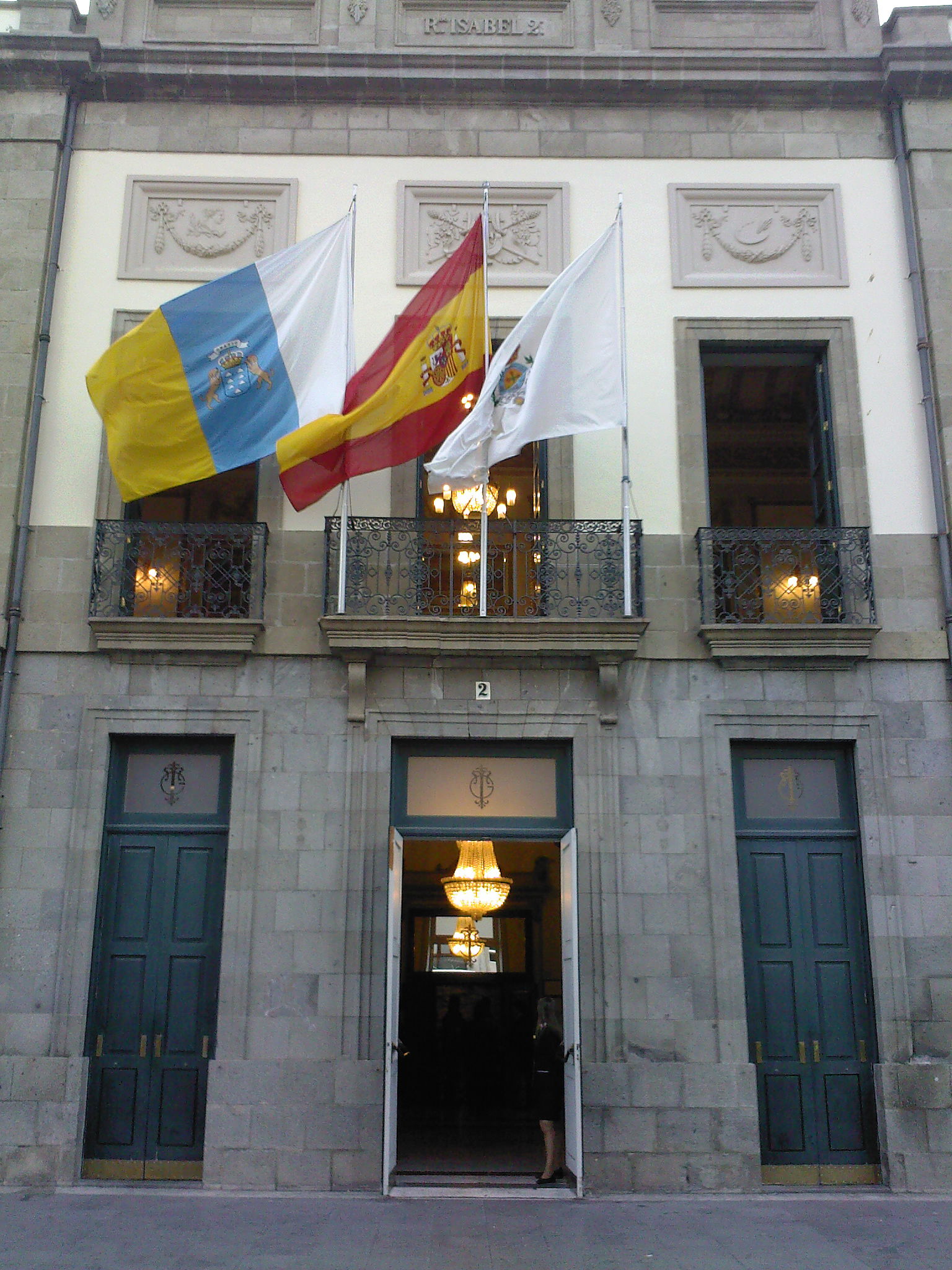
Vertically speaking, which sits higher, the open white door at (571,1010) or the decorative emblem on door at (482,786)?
the decorative emblem on door at (482,786)

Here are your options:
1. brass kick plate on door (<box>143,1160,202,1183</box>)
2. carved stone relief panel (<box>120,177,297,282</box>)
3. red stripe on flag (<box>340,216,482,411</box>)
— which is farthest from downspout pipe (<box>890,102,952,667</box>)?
brass kick plate on door (<box>143,1160,202,1183</box>)

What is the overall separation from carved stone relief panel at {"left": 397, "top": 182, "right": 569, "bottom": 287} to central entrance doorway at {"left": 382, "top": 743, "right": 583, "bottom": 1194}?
4.91 meters

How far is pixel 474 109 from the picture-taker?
38.6ft

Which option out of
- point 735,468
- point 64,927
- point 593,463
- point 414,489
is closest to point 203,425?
point 414,489

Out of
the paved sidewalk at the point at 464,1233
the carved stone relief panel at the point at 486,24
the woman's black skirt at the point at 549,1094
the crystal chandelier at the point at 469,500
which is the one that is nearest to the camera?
the paved sidewalk at the point at 464,1233

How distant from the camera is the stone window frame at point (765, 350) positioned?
10.8 metres

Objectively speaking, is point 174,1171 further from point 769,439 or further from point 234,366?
point 769,439

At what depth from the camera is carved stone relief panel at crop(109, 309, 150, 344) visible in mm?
11117

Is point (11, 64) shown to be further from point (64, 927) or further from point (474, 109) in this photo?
point (64, 927)

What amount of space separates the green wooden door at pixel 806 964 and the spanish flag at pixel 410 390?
4316 mm

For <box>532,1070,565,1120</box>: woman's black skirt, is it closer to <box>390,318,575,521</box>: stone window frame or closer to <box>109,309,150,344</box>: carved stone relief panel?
<box>390,318,575,521</box>: stone window frame

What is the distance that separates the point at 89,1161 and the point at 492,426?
23.8 feet

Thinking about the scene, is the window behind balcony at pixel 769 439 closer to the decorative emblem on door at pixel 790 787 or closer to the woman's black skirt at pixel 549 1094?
the decorative emblem on door at pixel 790 787

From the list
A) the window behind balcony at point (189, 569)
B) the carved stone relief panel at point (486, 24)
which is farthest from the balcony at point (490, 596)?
the carved stone relief panel at point (486, 24)
